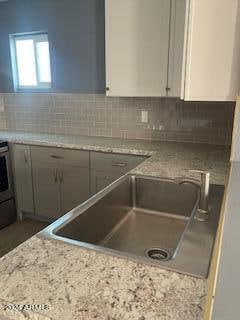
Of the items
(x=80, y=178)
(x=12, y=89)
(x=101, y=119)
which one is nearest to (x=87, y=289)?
(x=80, y=178)

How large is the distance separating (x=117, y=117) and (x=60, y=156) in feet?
2.52

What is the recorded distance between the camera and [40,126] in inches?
136

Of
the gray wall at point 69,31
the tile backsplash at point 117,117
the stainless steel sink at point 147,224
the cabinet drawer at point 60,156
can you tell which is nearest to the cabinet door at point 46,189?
the cabinet drawer at point 60,156

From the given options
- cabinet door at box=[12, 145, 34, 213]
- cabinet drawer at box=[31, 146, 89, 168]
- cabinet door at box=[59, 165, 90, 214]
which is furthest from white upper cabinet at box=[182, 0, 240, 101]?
cabinet door at box=[12, 145, 34, 213]

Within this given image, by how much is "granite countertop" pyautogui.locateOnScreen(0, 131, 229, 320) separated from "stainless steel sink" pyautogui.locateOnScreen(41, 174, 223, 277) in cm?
6

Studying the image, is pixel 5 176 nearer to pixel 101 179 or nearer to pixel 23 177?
pixel 23 177

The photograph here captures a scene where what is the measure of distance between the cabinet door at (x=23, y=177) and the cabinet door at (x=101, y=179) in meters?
0.77

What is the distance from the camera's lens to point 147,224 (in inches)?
62.3

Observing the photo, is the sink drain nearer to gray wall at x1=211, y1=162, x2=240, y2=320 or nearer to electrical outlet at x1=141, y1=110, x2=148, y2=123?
gray wall at x1=211, y1=162, x2=240, y2=320

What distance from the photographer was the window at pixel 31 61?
3277 mm

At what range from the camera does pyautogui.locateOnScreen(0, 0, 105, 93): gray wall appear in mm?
2914

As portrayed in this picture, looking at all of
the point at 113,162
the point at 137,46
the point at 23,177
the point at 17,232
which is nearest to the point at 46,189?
the point at 23,177

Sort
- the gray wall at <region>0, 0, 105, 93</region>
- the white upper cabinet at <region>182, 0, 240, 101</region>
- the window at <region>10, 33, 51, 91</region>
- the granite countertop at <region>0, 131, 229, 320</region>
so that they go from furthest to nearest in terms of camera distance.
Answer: the window at <region>10, 33, 51, 91</region> < the gray wall at <region>0, 0, 105, 93</region> < the white upper cabinet at <region>182, 0, 240, 101</region> < the granite countertop at <region>0, 131, 229, 320</region>

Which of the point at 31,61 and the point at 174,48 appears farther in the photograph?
the point at 31,61
